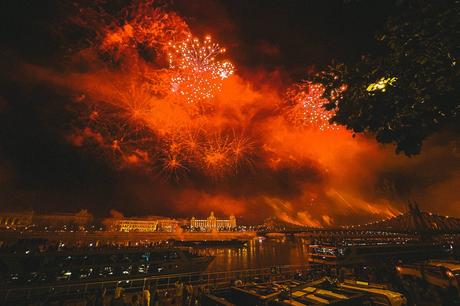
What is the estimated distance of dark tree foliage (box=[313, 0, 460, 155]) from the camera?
509 centimetres

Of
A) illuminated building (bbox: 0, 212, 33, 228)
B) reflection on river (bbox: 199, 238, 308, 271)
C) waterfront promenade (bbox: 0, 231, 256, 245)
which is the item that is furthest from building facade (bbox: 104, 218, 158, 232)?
reflection on river (bbox: 199, 238, 308, 271)

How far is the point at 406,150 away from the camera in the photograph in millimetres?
6391

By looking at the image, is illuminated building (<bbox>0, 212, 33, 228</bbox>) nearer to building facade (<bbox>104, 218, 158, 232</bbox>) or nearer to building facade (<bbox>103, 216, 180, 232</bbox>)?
building facade (<bbox>103, 216, 180, 232</bbox>)

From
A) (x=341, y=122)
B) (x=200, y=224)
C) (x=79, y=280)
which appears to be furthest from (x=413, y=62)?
(x=200, y=224)

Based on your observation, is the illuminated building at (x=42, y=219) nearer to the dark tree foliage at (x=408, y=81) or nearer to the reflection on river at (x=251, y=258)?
the reflection on river at (x=251, y=258)

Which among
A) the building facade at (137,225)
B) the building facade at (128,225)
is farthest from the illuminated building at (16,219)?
the building facade at (128,225)

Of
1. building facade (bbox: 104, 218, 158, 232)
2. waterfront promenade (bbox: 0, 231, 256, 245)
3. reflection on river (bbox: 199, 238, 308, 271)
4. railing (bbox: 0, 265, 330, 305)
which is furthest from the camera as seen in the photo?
building facade (bbox: 104, 218, 158, 232)

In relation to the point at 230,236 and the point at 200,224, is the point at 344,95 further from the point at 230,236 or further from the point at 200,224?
the point at 200,224

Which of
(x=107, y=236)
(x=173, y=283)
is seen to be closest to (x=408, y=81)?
(x=173, y=283)

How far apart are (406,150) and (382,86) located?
2.06 m

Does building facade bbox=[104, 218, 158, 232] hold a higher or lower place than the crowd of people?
higher

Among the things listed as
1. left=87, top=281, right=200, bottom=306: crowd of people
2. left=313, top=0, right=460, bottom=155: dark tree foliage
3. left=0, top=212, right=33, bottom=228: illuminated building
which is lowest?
left=87, top=281, right=200, bottom=306: crowd of people

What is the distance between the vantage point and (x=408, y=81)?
18.9 ft

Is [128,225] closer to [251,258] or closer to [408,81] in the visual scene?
[251,258]
